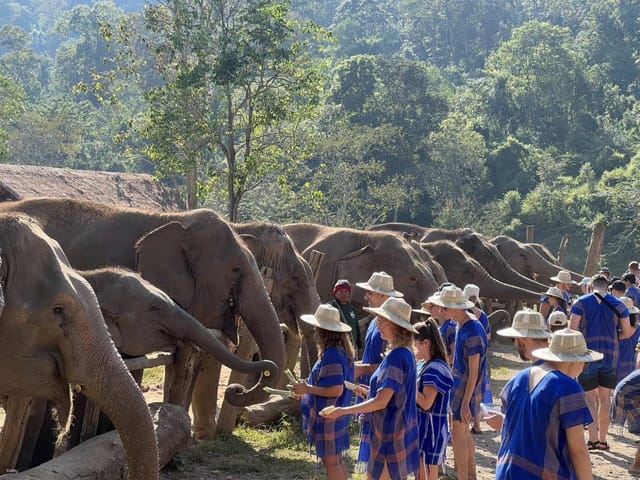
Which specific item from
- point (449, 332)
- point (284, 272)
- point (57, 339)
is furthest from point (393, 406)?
point (284, 272)

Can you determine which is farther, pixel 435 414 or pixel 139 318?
pixel 139 318

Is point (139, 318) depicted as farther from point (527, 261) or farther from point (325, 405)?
point (527, 261)

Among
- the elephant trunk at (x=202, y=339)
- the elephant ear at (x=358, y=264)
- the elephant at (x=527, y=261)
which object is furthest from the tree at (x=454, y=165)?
the elephant trunk at (x=202, y=339)

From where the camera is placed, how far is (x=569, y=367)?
5094 millimetres

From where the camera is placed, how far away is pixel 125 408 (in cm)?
500

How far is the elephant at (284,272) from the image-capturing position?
1114 cm

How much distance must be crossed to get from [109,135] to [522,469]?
57911 mm

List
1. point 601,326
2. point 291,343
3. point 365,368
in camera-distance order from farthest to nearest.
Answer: point 291,343 → point 601,326 → point 365,368

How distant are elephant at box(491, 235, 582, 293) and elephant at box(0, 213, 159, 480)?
18528mm

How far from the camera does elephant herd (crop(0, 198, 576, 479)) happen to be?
16.8 ft

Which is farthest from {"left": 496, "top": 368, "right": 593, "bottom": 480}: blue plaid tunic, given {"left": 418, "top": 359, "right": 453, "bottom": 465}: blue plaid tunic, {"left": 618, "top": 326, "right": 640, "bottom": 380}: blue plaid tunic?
{"left": 618, "top": 326, "right": 640, "bottom": 380}: blue plaid tunic

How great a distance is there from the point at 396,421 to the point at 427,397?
0.51 m

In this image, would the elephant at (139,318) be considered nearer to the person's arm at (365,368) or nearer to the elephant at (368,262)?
the person's arm at (365,368)

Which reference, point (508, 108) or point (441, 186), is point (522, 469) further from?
point (508, 108)
